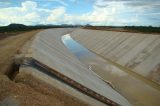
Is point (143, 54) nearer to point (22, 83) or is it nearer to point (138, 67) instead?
point (138, 67)

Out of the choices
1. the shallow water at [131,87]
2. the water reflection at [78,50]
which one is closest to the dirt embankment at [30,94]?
the shallow water at [131,87]

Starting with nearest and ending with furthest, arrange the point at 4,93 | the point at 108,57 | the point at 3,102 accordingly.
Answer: the point at 3,102, the point at 4,93, the point at 108,57

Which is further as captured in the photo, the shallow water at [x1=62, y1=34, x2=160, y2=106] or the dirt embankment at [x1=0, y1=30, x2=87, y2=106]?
the shallow water at [x1=62, y1=34, x2=160, y2=106]

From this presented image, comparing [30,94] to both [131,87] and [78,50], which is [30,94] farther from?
[78,50]

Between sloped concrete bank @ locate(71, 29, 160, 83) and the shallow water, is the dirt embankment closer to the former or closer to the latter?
the shallow water

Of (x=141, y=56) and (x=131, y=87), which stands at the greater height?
(x=131, y=87)

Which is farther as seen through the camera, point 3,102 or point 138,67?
point 138,67

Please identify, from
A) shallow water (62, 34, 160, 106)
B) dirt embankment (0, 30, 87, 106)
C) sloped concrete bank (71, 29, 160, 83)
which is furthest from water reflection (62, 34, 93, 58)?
dirt embankment (0, 30, 87, 106)

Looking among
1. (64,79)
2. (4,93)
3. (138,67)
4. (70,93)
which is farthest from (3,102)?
(138,67)

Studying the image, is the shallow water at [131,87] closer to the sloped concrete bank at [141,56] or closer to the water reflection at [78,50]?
the sloped concrete bank at [141,56]

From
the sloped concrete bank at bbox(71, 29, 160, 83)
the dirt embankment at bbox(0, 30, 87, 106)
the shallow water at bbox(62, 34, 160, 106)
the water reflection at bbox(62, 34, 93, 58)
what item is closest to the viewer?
the dirt embankment at bbox(0, 30, 87, 106)

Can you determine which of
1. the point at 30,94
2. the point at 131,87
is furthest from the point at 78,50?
the point at 30,94
